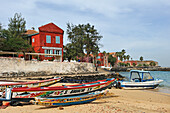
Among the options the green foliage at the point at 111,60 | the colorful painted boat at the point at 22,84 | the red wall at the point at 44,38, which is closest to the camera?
the colorful painted boat at the point at 22,84

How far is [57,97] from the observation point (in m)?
8.56

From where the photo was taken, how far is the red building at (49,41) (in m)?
37.4

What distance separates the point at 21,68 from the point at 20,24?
62.6 feet

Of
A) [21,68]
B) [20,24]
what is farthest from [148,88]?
[20,24]

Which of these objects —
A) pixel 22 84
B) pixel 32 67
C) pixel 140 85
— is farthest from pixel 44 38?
pixel 22 84

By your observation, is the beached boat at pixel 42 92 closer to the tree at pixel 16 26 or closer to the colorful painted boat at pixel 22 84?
the colorful painted boat at pixel 22 84

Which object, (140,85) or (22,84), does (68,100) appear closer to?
(22,84)

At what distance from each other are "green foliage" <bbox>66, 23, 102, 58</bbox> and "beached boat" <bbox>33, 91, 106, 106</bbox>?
122ft

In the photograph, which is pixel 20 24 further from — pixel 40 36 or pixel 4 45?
pixel 4 45

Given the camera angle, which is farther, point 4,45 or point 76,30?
point 76,30

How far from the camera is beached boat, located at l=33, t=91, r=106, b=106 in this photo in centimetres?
793

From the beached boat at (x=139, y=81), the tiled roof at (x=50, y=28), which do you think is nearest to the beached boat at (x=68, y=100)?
the beached boat at (x=139, y=81)

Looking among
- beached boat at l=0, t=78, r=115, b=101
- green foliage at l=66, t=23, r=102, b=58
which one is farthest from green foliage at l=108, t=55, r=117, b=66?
beached boat at l=0, t=78, r=115, b=101

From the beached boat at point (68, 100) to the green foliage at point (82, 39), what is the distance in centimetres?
3732
